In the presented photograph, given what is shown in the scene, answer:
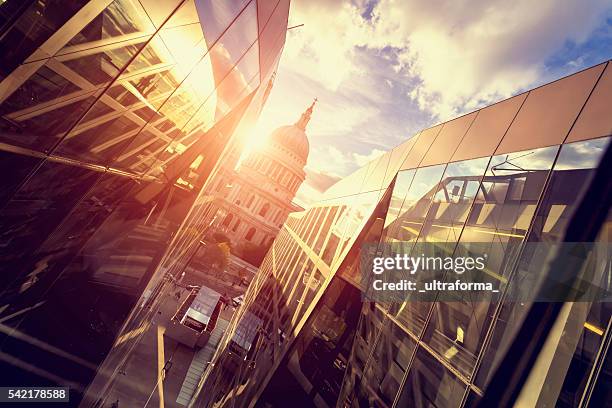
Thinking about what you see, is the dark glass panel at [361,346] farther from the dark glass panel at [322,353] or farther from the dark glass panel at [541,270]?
the dark glass panel at [541,270]

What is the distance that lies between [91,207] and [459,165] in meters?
Result: 7.39

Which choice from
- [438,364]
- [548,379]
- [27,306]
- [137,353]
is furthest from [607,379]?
[137,353]

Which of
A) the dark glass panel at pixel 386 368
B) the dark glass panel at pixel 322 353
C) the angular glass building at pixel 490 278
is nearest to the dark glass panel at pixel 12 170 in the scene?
the angular glass building at pixel 490 278

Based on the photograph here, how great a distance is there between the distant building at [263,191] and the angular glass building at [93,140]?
50.3 meters

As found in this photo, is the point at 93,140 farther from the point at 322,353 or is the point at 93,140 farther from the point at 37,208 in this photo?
the point at 322,353

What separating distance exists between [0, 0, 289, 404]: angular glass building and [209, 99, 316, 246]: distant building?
5026 cm

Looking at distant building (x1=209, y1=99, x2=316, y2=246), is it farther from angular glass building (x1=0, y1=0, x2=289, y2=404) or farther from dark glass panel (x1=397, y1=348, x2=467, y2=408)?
dark glass panel (x1=397, y1=348, x2=467, y2=408)

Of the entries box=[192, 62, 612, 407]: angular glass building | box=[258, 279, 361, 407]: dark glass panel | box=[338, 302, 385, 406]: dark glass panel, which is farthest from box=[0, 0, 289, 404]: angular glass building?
box=[338, 302, 385, 406]: dark glass panel

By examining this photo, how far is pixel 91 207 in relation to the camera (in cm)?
464

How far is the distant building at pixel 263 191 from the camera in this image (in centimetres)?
6109

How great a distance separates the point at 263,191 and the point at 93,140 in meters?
61.7

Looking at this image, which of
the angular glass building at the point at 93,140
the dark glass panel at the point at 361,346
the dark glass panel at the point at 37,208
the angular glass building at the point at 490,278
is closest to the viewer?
the angular glass building at the point at 93,140

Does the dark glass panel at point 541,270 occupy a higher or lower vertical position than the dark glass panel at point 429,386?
higher

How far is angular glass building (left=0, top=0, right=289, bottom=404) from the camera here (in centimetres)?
212
